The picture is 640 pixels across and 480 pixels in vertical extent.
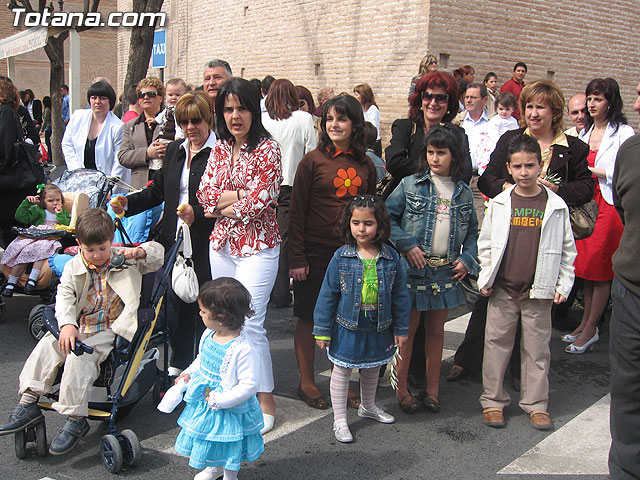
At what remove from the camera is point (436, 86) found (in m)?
4.83

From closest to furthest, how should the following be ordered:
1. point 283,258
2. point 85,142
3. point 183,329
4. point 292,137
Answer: point 183,329 < point 292,137 < point 85,142 < point 283,258

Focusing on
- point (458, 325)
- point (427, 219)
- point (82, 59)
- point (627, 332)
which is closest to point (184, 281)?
point (427, 219)

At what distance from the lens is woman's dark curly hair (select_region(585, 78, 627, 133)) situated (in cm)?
604

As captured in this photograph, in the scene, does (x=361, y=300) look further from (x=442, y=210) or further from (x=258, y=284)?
(x=442, y=210)

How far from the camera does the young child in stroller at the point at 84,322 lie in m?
3.85

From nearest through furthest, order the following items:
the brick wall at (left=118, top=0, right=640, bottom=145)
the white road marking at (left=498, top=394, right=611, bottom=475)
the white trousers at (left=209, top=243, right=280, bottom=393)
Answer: the white road marking at (left=498, top=394, right=611, bottom=475)
the white trousers at (left=209, top=243, right=280, bottom=393)
the brick wall at (left=118, top=0, right=640, bottom=145)

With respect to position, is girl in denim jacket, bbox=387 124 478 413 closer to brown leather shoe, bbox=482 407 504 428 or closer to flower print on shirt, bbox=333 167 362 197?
flower print on shirt, bbox=333 167 362 197

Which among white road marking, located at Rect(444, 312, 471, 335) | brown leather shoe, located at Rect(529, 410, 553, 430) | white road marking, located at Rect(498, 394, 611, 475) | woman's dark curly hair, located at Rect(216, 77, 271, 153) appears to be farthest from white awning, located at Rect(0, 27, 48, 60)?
white road marking, located at Rect(498, 394, 611, 475)

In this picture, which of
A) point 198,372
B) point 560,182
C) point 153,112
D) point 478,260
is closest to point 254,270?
point 198,372

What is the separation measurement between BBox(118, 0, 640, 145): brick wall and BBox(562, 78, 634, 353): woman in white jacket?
6.44 m

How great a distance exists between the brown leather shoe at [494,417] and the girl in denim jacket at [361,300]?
2.83ft

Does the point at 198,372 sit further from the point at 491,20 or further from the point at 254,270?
Result: the point at 491,20

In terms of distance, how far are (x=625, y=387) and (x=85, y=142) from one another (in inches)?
218

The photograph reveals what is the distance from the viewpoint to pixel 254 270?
4.34 m
